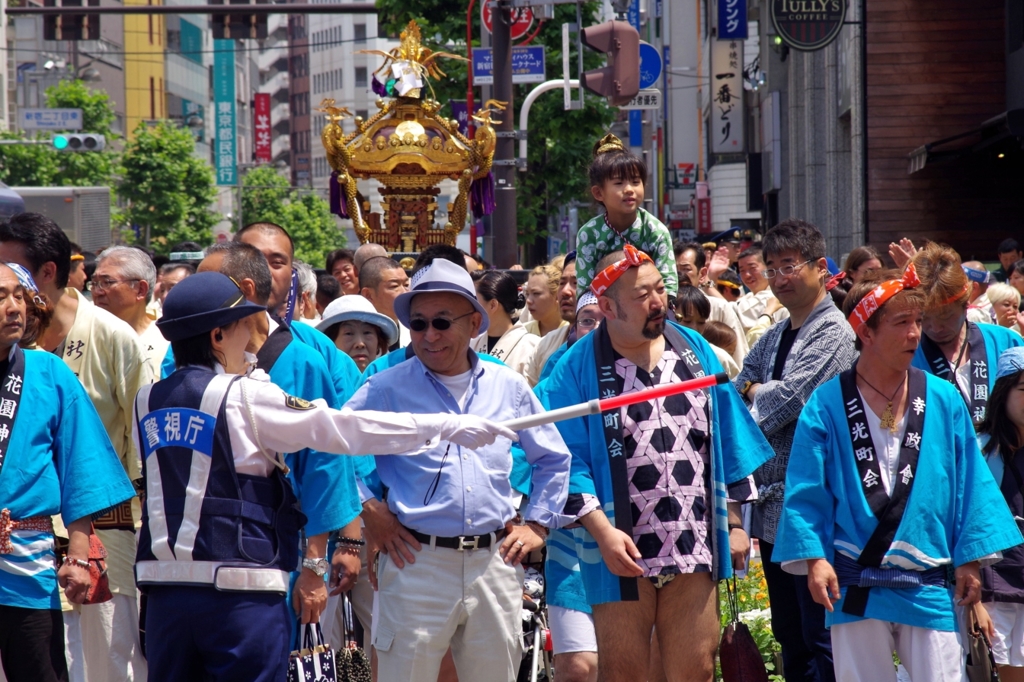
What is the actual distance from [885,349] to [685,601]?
3.87 ft

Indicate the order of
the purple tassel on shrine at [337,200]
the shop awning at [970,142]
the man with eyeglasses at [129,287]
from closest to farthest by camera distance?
the man with eyeglasses at [129,287] → the shop awning at [970,142] → the purple tassel on shrine at [337,200]

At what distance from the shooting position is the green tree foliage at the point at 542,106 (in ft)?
75.5

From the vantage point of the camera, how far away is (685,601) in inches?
185

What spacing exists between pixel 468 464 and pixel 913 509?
1542 mm

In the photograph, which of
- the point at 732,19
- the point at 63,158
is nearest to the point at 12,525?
the point at 732,19

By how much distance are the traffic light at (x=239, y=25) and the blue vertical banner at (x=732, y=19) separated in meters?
13.3


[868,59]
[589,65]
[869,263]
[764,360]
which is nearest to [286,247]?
[764,360]

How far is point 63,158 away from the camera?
3984 centimetres

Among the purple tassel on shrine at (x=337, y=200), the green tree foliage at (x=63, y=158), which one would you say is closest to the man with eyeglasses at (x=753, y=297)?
the purple tassel on shrine at (x=337, y=200)

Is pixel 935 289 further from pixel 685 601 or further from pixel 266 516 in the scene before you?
pixel 266 516

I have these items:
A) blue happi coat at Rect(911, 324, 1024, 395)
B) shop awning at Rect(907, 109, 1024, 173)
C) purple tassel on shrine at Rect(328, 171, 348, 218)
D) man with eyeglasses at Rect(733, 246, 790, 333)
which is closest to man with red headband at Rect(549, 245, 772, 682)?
blue happi coat at Rect(911, 324, 1024, 395)

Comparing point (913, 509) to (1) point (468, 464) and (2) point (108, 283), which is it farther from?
(2) point (108, 283)

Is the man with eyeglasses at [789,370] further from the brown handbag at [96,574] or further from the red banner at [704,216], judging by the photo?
the red banner at [704,216]

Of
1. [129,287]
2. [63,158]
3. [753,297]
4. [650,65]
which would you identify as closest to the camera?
[129,287]
